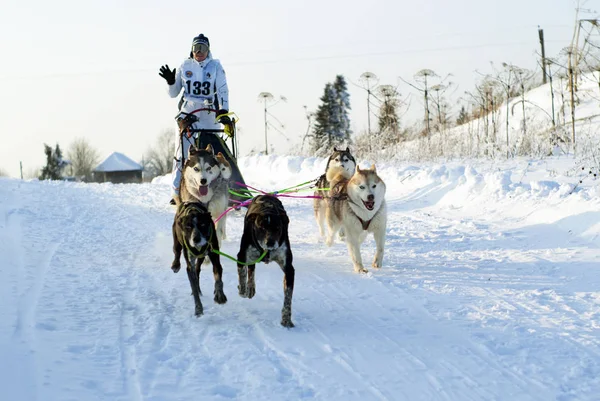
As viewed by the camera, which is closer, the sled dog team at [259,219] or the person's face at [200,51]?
the sled dog team at [259,219]

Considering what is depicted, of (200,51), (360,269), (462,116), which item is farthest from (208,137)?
(462,116)

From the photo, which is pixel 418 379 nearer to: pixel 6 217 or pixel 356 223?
pixel 356 223

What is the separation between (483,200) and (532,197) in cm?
82

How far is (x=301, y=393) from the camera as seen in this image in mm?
2631

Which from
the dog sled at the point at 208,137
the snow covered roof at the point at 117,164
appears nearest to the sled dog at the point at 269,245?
the dog sled at the point at 208,137

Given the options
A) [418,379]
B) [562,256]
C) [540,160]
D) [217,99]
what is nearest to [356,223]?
[562,256]

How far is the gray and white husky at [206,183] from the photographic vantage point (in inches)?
203

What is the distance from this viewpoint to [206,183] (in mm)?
5062

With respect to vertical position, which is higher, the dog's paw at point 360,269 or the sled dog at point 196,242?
the sled dog at point 196,242

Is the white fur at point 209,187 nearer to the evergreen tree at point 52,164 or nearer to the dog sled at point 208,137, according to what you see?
the dog sled at point 208,137

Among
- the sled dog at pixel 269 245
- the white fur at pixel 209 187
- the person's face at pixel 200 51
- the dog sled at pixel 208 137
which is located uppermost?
the person's face at pixel 200 51

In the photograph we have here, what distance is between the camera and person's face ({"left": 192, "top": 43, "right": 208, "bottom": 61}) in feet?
22.5

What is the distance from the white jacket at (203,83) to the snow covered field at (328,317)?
174 centimetres

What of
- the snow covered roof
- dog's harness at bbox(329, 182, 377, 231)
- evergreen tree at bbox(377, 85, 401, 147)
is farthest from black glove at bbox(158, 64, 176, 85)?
the snow covered roof
